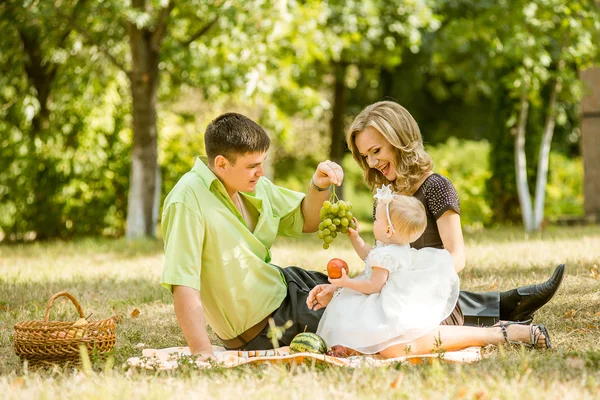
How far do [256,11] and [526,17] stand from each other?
3.57 metres

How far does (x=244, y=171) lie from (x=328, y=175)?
471 millimetres

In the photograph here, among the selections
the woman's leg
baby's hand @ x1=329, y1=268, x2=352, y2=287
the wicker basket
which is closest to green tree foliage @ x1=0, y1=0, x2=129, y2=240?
the wicker basket

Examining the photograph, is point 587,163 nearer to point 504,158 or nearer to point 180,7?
point 504,158

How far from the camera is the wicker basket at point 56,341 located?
13.4 feet

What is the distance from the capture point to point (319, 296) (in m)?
4.35

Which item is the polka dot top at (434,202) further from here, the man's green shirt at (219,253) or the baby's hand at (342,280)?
the man's green shirt at (219,253)

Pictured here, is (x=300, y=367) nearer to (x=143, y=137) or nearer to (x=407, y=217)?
(x=407, y=217)

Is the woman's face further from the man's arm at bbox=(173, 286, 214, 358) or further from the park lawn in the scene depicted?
the man's arm at bbox=(173, 286, 214, 358)

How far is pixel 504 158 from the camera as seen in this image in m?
13.3

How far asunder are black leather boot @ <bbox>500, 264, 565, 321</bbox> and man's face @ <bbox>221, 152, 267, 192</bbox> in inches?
69.3

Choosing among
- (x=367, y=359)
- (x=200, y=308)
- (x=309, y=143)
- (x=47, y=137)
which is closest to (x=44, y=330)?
(x=200, y=308)

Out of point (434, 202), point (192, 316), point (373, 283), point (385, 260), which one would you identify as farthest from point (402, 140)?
point (192, 316)

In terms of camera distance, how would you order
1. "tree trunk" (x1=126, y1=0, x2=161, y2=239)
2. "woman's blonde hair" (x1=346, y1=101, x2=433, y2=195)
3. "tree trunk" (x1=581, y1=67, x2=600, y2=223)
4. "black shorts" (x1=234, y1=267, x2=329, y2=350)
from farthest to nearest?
"tree trunk" (x1=581, y1=67, x2=600, y2=223) → "tree trunk" (x1=126, y1=0, x2=161, y2=239) → "woman's blonde hair" (x1=346, y1=101, x2=433, y2=195) → "black shorts" (x1=234, y1=267, x2=329, y2=350)

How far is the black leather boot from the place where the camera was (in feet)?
15.4
